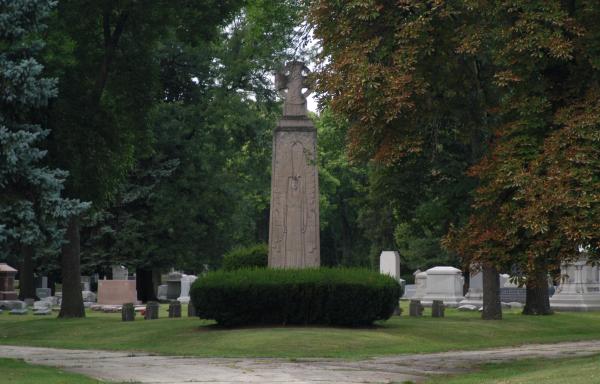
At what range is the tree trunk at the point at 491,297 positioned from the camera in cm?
3030

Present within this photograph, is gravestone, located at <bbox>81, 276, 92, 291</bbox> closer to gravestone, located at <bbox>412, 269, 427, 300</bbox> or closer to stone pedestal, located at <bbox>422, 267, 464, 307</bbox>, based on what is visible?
gravestone, located at <bbox>412, 269, 427, 300</bbox>

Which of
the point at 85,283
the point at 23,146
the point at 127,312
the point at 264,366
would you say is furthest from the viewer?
the point at 85,283

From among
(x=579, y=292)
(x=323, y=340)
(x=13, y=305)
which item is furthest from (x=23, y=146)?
(x=579, y=292)

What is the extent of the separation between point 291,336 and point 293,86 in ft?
24.3

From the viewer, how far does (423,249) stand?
70.1 metres

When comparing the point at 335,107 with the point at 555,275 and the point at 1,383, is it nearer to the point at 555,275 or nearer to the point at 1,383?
the point at 555,275

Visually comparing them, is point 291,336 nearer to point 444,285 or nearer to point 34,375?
point 34,375

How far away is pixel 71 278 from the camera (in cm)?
3216

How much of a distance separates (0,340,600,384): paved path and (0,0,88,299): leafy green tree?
2.46m

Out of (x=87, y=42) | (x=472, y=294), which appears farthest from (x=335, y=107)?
(x=472, y=294)

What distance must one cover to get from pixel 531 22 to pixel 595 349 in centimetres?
744

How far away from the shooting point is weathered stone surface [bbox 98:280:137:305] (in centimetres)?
4362

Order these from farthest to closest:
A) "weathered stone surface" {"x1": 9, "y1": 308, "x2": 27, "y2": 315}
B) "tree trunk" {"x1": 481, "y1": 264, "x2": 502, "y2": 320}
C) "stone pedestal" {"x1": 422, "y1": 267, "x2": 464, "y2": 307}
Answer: "stone pedestal" {"x1": 422, "y1": 267, "x2": 464, "y2": 307}
"weathered stone surface" {"x1": 9, "y1": 308, "x2": 27, "y2": 315}
"tree trunk" {"x1": 481, "y1": 264, "x2": 502, "y2": 320}

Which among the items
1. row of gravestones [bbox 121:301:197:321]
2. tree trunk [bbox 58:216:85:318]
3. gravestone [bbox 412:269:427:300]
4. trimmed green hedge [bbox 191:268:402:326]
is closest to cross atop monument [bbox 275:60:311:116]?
trimmed green hedge [bbox 191:268:402:326]
